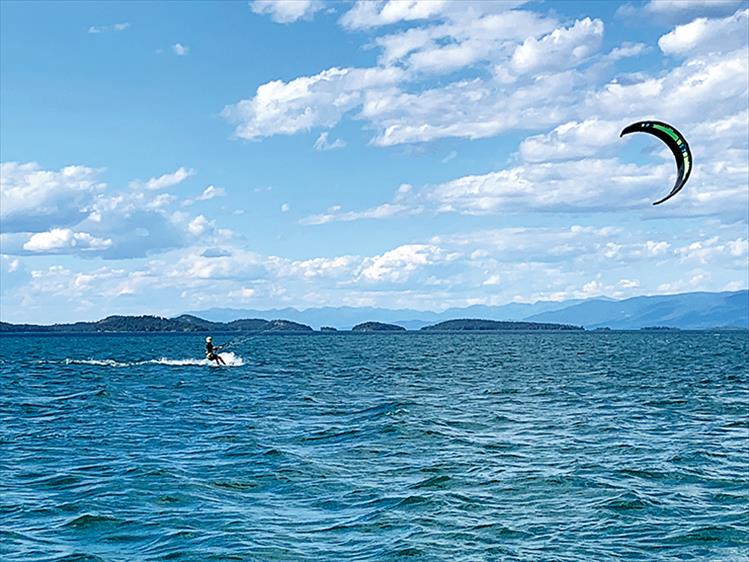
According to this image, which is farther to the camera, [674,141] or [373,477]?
[373,477]

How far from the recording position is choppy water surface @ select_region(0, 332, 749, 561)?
19.5 metres

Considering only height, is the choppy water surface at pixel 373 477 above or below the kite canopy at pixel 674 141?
below

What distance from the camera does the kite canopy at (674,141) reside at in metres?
13.2

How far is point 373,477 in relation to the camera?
2639 cm

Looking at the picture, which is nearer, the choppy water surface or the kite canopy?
the kite canopy

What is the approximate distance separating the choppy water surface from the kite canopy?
9141mm

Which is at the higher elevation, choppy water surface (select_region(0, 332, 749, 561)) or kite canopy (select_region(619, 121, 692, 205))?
kite canopy (select_region(619, 121, 692, 205))

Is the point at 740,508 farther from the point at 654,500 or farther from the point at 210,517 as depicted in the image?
the point at 210,517

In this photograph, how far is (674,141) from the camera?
539 inches

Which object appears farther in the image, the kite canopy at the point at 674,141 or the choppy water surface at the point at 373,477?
the choppy water surface at the point at 373,477

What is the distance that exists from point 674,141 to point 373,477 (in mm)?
15840

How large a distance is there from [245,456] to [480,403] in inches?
839

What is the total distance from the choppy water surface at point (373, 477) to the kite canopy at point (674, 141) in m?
9.14

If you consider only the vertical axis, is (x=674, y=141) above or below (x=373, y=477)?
above
